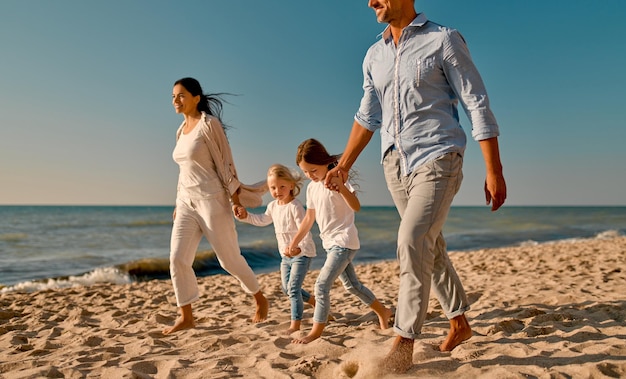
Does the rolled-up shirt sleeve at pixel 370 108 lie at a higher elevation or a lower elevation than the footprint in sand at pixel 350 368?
higher

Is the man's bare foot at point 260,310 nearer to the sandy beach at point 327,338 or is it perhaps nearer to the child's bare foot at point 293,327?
the sandy beach at point 327,338

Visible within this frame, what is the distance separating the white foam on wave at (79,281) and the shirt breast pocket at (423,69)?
8681mm

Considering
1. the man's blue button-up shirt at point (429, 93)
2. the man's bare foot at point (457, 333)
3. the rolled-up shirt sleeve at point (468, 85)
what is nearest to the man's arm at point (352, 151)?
the man's blue button-up shirt at point (429, 93)

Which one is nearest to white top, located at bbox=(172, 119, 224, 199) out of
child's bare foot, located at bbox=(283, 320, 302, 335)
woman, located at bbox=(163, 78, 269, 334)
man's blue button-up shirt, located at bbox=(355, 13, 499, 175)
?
woman, located at bbox=(163, 78, 269, 334)

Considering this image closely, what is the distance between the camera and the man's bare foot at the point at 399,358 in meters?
2.37

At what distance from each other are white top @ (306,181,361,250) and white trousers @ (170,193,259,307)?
942 mm

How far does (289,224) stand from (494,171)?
7.08 ft

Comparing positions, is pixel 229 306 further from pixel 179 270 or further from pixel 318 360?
pixel 318 360

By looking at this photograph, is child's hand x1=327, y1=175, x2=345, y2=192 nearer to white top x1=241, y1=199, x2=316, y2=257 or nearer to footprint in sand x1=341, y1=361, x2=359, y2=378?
footprint in sand x1=341, y1=361, x2=359, y2=378

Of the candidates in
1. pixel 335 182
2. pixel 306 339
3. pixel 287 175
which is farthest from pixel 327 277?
pixel 287 175

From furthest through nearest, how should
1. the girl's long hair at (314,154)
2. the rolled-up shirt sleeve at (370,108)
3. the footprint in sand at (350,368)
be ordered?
the girl's long hair at (314,154), the rolled-up shirt sleeve at (370,108), the footprint in sand at (350,368)

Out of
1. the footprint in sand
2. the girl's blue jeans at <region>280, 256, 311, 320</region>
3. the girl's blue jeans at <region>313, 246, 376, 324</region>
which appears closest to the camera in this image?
the footprint in sand

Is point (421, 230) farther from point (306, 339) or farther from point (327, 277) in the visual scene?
point (306, 339)

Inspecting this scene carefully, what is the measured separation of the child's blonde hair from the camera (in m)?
4.16
